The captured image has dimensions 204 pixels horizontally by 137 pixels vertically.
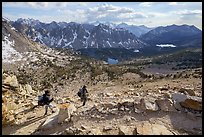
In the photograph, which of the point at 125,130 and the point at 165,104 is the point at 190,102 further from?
the point at 125,130

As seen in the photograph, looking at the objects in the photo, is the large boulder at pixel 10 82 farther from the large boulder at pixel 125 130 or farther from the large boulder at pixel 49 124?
the large boulder at pixel 125 130

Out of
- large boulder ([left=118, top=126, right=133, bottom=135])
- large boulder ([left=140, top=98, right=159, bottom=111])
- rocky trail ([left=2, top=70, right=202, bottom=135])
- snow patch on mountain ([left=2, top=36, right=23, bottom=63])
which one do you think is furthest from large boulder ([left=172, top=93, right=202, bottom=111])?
snow patch on mountain ([left=2, top=36, right=23, bottom=63])

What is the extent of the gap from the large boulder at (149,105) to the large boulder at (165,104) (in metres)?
0.21

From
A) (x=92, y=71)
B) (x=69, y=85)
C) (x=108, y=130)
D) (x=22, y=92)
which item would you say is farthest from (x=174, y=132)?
(x=92, y=71)

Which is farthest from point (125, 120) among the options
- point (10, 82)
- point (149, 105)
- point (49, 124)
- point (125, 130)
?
point (10, 82)

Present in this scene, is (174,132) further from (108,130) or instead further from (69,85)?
(69,85)

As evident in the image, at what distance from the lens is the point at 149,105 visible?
14617 millimetres

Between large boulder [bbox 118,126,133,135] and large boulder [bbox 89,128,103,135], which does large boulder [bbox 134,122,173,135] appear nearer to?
large boulder [bbox 118,126,133,135]

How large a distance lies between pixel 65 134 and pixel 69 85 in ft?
126

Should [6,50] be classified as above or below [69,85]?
above

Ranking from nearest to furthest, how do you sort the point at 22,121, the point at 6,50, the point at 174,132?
the point at 174,132 < the point at 22,121 < the point at 6,50

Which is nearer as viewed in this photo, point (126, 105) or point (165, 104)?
point (165, 104)

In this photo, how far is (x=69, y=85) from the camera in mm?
51406

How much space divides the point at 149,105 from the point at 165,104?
72 centimetres
